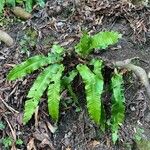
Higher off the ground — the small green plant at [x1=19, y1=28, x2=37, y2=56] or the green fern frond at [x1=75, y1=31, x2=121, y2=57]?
the small green plant at [x1=19, y1=28, x2=37, y2=56]

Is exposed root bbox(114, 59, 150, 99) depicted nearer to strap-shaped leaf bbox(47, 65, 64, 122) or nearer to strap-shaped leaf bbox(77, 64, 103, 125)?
strap-shaped leaf bbox(77, 64, 103, 125)

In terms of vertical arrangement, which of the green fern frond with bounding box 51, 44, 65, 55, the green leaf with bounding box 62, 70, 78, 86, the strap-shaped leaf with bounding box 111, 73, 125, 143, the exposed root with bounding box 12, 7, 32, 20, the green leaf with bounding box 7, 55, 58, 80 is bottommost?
the strap-shaped leaf with bounding box 111, 73, 125, 143

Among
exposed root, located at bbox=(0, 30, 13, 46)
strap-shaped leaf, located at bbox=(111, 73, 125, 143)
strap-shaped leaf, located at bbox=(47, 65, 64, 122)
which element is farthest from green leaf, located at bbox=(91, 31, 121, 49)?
exposed root, located at bbox=(0, 30, 13, 46)

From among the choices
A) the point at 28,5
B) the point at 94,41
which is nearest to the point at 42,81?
the point at 94,41

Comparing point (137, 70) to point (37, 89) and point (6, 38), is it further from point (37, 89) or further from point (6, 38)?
point (6, 38)

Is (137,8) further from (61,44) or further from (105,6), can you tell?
(61,44)

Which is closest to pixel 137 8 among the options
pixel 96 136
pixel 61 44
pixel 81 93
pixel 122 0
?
pixel 122 0

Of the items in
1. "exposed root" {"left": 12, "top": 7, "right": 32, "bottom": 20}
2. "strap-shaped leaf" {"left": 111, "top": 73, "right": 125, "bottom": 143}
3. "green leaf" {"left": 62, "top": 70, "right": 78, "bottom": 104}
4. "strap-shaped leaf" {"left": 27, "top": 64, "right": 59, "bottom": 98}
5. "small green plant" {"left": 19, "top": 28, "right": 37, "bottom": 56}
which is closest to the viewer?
"strap-shaped leaf" {"left": 111, "top": 73, "right": 125, "bottom": 143}

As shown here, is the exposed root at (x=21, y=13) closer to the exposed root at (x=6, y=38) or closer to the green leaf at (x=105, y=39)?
the exposed root at (x=6, y=38)
